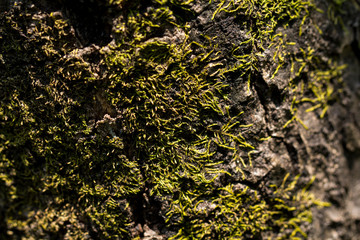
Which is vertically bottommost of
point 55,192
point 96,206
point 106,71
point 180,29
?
point 96,206

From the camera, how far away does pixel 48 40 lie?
1.30 metres

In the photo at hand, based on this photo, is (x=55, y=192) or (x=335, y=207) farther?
(x=55, y=192)

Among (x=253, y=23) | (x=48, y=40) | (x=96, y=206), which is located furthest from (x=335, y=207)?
(x=48, y=40)

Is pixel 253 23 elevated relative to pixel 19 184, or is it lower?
elevated

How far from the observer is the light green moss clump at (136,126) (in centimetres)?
127

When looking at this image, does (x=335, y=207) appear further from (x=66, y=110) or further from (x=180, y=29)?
(x=66, y=110)

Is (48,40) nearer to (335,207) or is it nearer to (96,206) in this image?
(96,206)

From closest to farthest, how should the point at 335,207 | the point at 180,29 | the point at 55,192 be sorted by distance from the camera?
the point at 335,207, the point at 180,29, the point at 55,192

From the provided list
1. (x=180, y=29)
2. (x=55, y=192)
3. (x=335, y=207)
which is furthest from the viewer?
(x=55, y=192)

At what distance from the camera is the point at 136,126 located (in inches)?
52.5

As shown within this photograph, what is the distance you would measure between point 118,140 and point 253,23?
99 centimetres

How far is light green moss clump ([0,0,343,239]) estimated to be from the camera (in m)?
1.27

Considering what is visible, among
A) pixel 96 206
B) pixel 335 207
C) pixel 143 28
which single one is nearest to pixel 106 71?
pixel 143 28

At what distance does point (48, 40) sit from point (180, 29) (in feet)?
2.41
